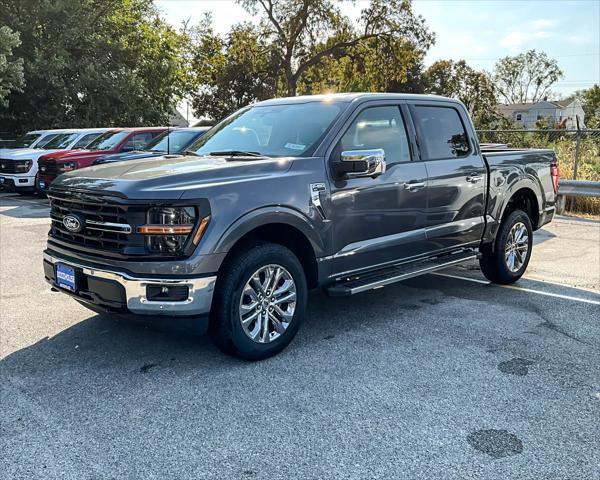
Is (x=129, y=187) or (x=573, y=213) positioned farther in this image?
(x=573, y=213)

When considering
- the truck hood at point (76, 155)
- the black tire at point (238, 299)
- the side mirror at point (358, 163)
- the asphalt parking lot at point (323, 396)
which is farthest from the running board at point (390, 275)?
the truck hood at point (76, 155)

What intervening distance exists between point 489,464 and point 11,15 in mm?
26816

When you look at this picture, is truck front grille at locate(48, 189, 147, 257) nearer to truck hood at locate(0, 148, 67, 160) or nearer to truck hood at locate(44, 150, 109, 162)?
truck hood at locate(44, 150, 109, 162)

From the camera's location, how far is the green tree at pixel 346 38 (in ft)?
102

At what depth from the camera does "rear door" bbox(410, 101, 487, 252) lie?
5.31 m

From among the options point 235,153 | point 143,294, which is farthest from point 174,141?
point 143,294

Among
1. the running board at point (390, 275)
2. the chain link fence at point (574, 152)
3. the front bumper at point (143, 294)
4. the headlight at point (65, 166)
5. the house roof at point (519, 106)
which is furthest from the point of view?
the house roof at point (519, 106)

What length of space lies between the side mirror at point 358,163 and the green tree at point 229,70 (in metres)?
30.0

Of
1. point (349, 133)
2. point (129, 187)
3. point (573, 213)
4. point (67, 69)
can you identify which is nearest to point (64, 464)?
point (129, 187)

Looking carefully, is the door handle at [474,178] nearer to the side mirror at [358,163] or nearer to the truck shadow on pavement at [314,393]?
the truck shadow on pavement at [314,393]

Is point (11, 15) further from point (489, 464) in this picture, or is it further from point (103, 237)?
point (489, 464)

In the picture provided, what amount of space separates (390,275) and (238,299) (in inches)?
61.4

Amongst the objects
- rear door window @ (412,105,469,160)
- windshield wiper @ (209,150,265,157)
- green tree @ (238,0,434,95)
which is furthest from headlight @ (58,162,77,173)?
green tree @ (238,0,434,95)

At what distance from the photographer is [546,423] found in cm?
326
